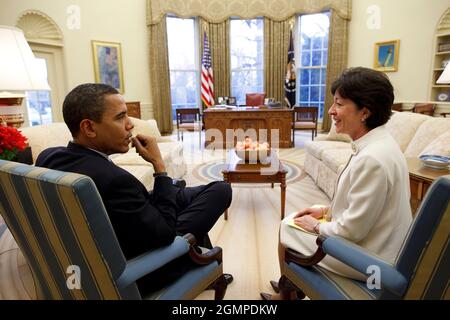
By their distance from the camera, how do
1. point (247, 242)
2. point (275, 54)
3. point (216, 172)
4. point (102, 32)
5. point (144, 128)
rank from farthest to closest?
point (275, 54)
point (102, 32)
point (216, 172)
point (144, 128)
point (247, 242)

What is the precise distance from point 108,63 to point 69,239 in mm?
6768

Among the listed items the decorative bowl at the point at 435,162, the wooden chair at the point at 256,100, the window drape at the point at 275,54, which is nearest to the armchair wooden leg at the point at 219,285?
the decorative bowl at the point at 435,162

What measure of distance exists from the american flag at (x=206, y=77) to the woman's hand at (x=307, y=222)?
630 cm

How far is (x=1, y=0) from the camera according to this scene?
527cm

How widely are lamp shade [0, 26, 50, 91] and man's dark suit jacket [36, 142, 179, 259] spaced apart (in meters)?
0.98

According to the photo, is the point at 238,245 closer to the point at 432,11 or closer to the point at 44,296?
the point at 44,296

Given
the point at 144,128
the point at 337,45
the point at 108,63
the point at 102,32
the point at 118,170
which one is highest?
the point at 102,32

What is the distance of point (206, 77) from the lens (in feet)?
24.7

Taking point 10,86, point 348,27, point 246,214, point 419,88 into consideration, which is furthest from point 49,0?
point 419,88

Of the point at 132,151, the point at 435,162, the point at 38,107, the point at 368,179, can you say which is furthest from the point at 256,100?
the point at 368,179

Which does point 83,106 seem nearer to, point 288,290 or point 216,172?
point 288,290

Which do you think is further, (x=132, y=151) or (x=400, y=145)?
(x=132, y=151)

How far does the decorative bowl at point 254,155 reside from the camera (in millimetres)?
3172

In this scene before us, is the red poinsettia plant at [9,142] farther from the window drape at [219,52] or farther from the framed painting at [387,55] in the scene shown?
the framed painting at [387,55]
